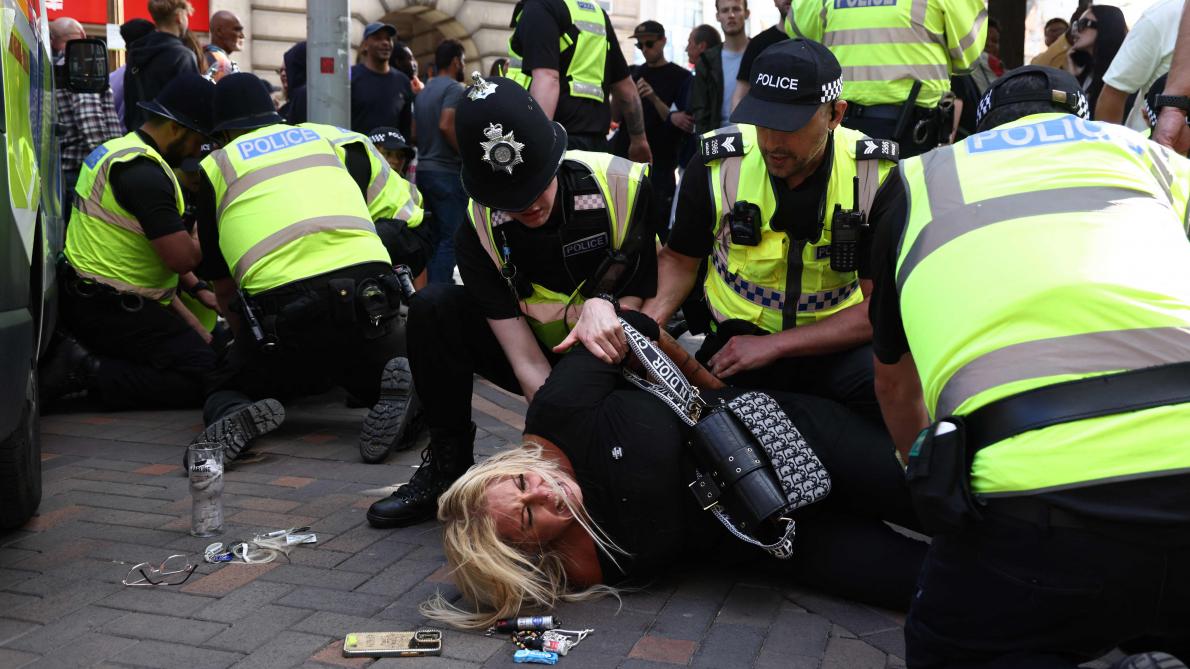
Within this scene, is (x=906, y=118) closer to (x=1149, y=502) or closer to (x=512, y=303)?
(x=512, y=303)

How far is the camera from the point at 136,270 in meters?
5.30

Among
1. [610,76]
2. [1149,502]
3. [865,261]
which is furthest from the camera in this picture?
[610,76]

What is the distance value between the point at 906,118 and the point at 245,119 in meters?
2.83

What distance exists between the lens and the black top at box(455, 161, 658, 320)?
3.68 m

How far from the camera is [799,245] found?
11.3ft

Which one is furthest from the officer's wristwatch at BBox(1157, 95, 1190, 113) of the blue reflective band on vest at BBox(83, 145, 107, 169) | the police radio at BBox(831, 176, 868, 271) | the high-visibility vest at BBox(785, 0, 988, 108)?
the blue reflective band on vest at BBox(83, 145, 107, 169)

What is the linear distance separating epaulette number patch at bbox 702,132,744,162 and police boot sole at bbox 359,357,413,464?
62.2 inches

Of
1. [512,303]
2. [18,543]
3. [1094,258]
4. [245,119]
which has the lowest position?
[18,543]

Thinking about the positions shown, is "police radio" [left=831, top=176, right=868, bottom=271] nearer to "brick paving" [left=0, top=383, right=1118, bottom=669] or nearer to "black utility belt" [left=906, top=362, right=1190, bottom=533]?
"brick paving" [left=0, top=383, right=1118, bottom=669]

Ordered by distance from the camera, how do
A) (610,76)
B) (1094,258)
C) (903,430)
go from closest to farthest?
(1094,258) → (903,430) → (610,76)

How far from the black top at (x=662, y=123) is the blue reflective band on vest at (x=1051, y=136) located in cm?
595

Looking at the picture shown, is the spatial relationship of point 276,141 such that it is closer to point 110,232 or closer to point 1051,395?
point 110,232

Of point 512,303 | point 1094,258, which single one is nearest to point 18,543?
point 512,303

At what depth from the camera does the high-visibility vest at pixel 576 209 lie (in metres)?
3.69
